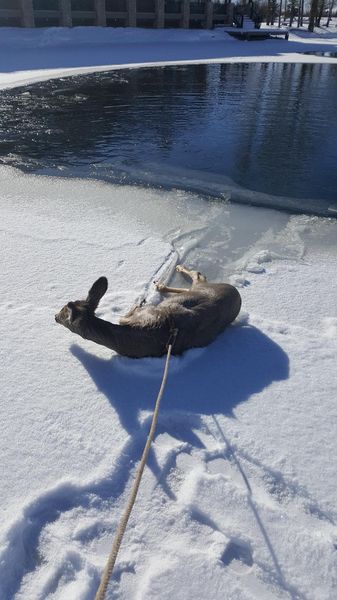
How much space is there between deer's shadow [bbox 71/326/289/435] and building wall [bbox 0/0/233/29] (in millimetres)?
40054

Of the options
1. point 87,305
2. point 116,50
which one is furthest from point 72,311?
point 116,50

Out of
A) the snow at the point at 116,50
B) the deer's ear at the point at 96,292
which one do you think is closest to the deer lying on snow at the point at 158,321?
the deer's ear at the point at 96,292

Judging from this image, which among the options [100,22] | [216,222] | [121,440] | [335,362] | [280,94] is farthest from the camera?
[100,22]

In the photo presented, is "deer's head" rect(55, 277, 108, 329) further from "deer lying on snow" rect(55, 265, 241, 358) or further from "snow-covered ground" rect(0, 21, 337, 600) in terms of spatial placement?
"snow-covered ground" rect(0, 21, 337, 600)

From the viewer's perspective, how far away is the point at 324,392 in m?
3.91

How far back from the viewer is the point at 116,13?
4025 centimetres

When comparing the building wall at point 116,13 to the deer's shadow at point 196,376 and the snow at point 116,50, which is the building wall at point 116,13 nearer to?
the snow at point 116,50

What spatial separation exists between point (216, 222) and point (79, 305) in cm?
374

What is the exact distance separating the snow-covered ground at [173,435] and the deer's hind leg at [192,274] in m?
0.20

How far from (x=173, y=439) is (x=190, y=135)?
34.8ft

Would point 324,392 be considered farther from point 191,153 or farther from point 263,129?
point 263,129

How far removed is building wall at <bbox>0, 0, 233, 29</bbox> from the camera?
35.3 meters

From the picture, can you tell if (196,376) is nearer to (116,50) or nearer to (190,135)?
(190,135)

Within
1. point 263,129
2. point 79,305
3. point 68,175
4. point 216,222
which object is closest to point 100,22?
point 263,129
